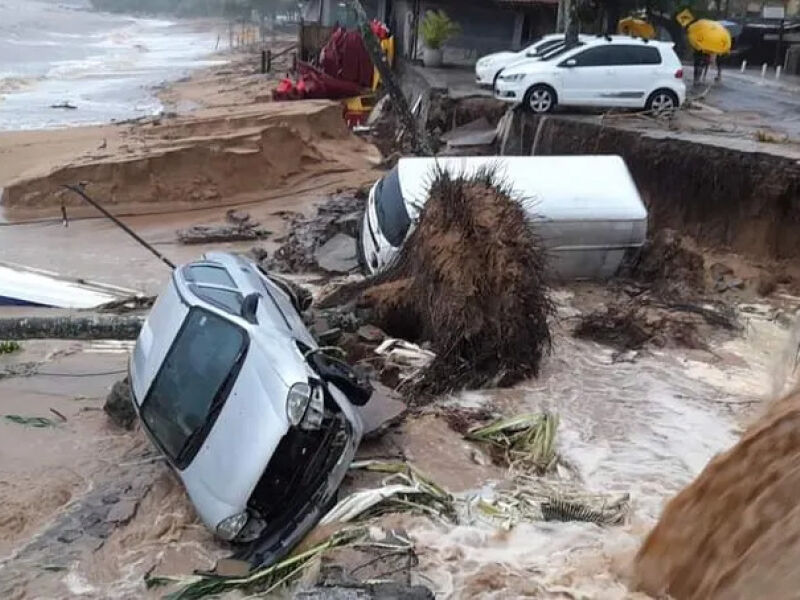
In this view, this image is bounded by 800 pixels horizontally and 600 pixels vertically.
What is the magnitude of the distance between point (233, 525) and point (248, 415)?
766 millimetres

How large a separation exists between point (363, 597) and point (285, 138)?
17.5 m

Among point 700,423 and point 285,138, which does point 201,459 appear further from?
point 285,138

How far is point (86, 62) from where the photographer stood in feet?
173

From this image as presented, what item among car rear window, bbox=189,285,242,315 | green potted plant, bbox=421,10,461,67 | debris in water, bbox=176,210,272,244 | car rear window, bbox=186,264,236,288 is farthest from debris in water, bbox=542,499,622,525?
green potted plant, bbox=421,10,461,67

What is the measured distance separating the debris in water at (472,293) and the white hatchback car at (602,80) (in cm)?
987

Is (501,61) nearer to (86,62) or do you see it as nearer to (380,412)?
(380,412)

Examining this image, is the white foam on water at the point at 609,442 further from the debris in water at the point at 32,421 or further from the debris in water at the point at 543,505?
the debris in water at the point at 32,421

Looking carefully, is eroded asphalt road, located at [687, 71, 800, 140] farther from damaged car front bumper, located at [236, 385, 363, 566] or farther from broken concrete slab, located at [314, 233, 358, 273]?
damaged car front bumper, located at [236, 385, 363, 566]

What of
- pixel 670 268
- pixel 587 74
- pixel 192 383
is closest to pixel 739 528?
pixel 192 383

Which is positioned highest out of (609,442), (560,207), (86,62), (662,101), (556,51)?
(556,51)

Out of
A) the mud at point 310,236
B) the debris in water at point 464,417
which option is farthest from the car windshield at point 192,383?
the mud at point 310,236

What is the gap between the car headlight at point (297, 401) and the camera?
6.96 meters

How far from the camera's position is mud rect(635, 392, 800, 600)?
512 cm

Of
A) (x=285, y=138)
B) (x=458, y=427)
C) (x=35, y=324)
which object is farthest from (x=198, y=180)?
(x=458, y=427)
